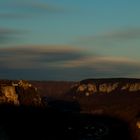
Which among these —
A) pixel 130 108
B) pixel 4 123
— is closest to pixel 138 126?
pixel 4 123

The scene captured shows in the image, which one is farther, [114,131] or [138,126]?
[114,131]

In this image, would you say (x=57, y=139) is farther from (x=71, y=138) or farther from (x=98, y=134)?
(x=98, y=134)

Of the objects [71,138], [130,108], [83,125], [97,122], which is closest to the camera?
[71,138]

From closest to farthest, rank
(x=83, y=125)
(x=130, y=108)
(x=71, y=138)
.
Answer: (x=71, y=138) → (x=83, y=125) → (x=130, y=108)

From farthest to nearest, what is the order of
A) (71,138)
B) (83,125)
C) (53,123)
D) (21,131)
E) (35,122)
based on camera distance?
(83,125), (53,123), (35,122), (71,138), (21,131)

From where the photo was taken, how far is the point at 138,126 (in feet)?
428

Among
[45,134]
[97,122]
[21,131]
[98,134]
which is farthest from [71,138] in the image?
[97,122]

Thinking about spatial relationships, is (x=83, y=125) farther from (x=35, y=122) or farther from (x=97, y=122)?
(x=35, y=122)

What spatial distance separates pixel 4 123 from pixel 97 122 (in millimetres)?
67500

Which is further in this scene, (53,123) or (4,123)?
(53,123)

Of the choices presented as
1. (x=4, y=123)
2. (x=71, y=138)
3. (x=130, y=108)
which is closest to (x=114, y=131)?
(x=71, y=138)

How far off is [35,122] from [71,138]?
39.0 feet

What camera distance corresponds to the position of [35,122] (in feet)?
414

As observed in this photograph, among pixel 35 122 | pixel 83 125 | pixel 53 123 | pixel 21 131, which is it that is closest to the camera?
pixel 21 131
